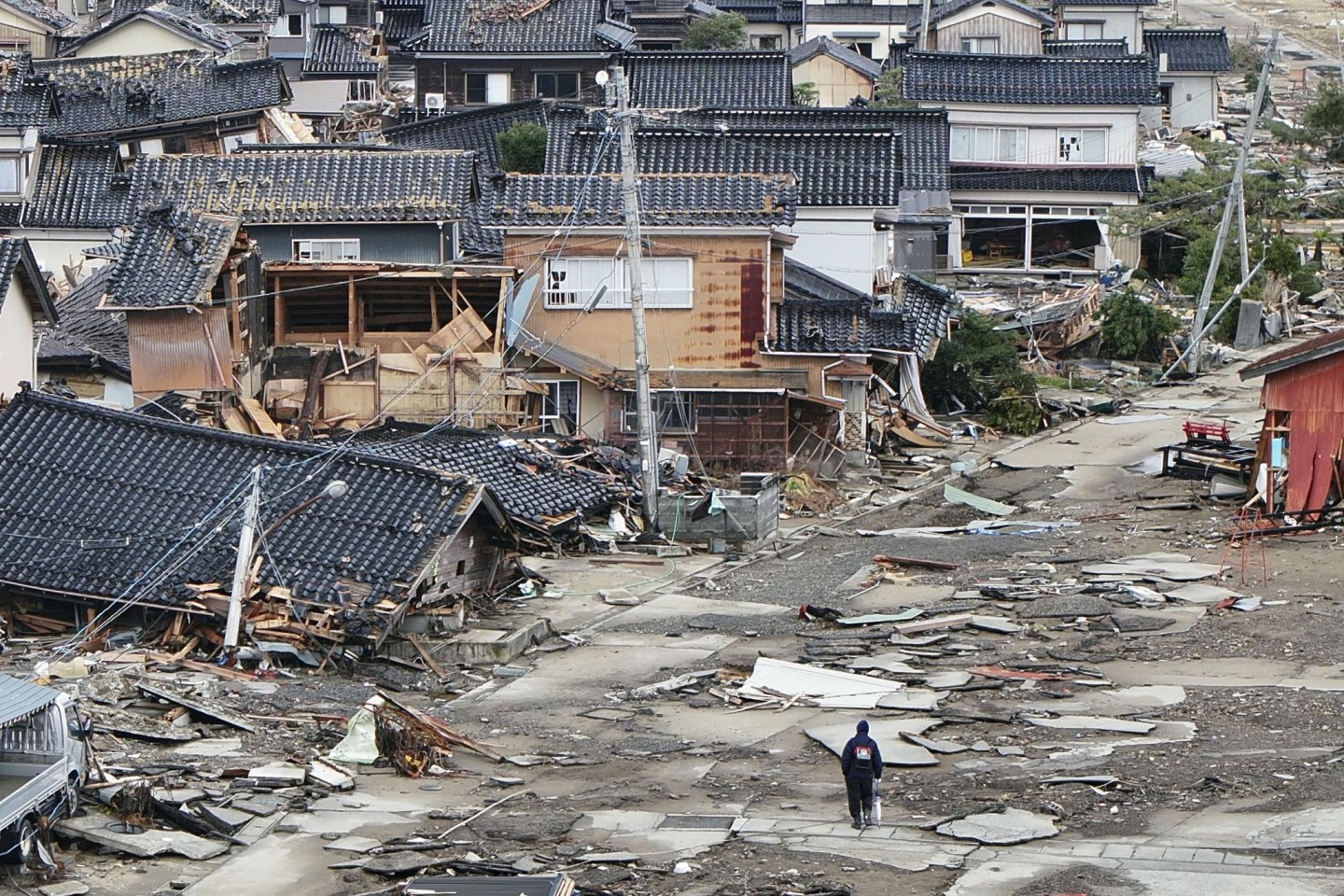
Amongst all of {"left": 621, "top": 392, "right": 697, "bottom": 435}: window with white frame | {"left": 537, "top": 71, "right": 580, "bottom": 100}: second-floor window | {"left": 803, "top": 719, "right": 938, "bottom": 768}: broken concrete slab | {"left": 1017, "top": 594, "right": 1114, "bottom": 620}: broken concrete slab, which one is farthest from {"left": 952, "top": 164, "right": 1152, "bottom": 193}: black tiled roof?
{"left": 803, "top": 719, "right": 938, "bottom": 768}: broken concrete slab

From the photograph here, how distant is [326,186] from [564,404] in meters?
6.48

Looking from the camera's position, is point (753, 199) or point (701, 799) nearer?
point (701, 799)

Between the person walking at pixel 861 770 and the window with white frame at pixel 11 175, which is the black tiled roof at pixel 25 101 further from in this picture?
the person walking at pixel 861 770

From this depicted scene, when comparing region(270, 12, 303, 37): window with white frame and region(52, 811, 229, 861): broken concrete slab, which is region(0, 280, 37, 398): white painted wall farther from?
region(270, 12, 303, 37): window with white frame

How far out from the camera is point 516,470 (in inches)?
1220

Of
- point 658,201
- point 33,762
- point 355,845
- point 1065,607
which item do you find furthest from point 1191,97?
point 33,762

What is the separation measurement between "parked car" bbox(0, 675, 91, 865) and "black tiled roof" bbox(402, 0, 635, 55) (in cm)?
4308

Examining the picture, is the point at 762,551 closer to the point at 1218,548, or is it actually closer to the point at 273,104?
the point at 1218,548

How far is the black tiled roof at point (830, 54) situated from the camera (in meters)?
63.7

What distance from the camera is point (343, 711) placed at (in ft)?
72.0

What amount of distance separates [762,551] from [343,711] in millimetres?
11039

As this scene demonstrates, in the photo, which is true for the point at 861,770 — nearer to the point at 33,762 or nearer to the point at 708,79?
the point at 33,762

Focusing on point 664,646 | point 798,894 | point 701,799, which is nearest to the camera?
point 798,894

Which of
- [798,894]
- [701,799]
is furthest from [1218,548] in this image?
[798,894]
